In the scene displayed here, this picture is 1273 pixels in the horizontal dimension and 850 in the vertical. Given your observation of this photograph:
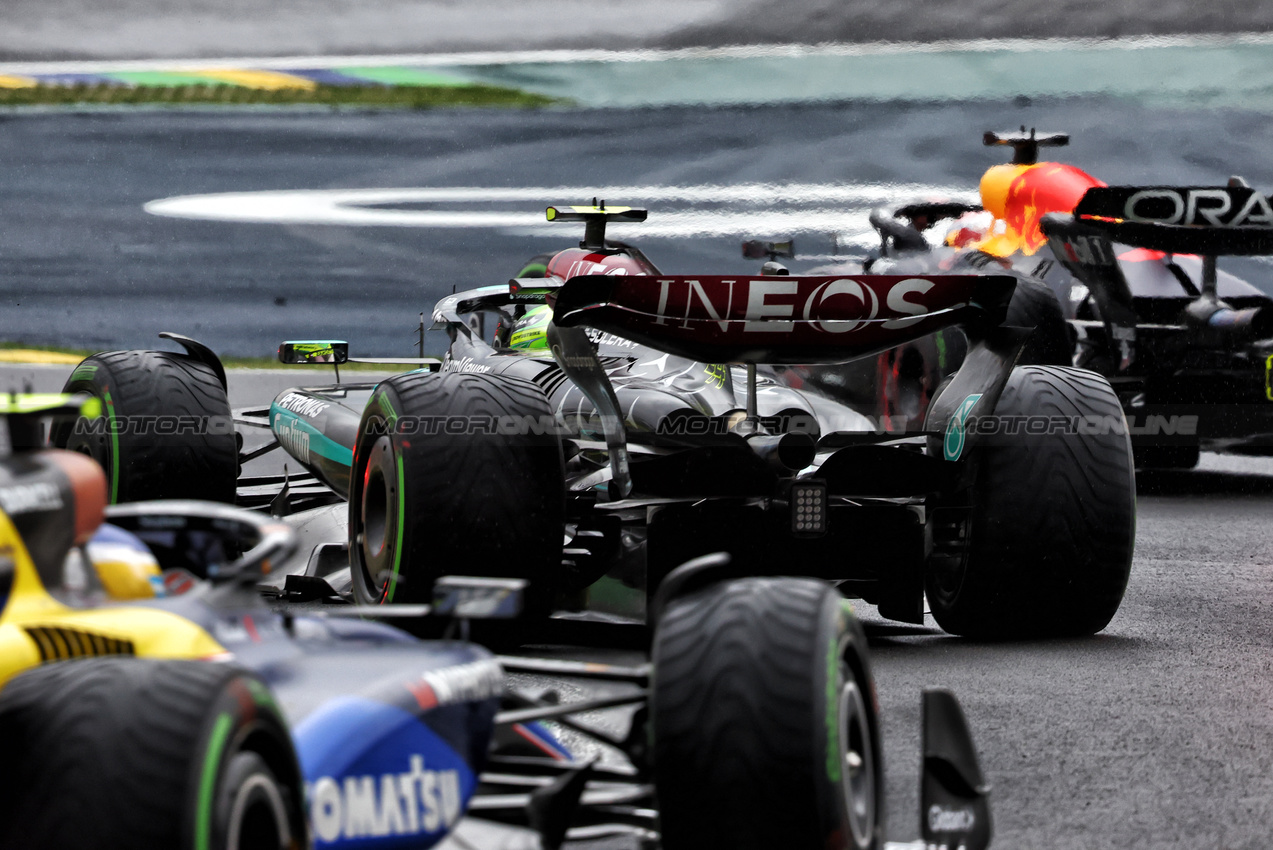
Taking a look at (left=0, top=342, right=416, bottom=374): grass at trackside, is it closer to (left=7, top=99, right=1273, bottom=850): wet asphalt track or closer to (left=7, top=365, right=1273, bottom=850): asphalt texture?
(left=7, top=99, right=1273, bottom=850): wet asphalt track

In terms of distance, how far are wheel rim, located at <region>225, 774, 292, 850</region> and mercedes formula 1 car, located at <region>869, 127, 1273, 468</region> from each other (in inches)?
348

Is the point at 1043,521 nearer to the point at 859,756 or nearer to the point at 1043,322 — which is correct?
the point at 859,756

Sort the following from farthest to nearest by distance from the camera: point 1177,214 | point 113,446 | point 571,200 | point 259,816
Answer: point 571,200 < point 113,446 < point 1177,214 < point 259,816

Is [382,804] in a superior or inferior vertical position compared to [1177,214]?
inferior

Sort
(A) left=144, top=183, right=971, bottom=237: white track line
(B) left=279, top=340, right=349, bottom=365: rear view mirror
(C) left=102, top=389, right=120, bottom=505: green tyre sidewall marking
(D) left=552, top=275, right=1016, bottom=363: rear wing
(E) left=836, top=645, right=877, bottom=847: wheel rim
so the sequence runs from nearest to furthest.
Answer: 1. (E) left=836, top=645, right=877, bottom=847: wheel rim
2. (D) left=552, top=275, right=1016, bottom=363: rear wing
3. (C) left=102, top=389, right=120, bottom=505: green tyre sidewall marking
4. (B) left=279, top=340, right=349, bottom=365: rear view mirror
5. (A) left=144, top=183, right=971, bottom=237: white track line

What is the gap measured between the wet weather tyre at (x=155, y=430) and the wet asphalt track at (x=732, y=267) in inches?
97.3

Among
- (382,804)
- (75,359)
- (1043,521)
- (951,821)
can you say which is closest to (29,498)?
(382,804)

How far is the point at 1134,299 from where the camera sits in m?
11.8

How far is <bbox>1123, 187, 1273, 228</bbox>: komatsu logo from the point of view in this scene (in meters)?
6.69

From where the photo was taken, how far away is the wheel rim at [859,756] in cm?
294

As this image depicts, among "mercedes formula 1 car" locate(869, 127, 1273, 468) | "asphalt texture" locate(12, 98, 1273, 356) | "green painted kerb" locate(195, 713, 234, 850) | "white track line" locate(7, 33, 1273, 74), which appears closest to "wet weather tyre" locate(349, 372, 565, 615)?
"green painted kerb" locate(195, 713, 234, 850)

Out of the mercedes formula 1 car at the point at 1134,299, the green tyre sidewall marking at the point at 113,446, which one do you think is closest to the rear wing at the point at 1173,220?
the mercedes formula 1 car at the point at 1134,299

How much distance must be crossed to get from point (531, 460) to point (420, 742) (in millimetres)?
2987

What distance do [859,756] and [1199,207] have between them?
4525 mm
